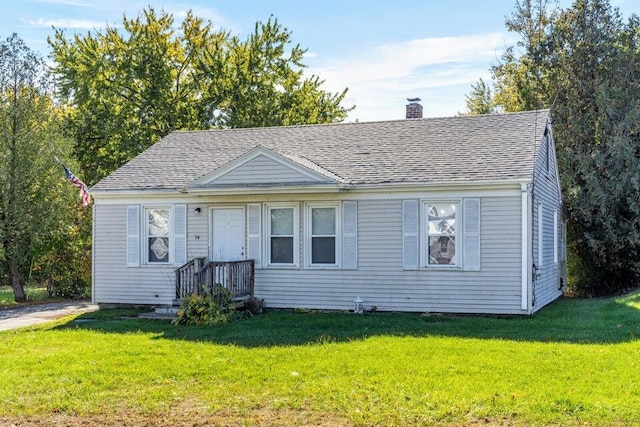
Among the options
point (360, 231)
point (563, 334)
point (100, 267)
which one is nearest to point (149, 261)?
point (100, 267)

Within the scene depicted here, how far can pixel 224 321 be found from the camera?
1244cm

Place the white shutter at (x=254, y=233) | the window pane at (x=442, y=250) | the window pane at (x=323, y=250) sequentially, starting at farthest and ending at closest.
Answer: the white shutter at (x=254, y=233) → the window pane at (x=323, y=250) → the window pane at (x=442, y=250)

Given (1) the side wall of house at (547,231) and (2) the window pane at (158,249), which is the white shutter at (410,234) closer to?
(1) the side wall of house at (547,231)

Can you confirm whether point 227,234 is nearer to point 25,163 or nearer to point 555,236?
point 25,163

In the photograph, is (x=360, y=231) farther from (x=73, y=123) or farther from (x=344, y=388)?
(x=73, y=123)

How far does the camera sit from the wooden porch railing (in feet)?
44.1

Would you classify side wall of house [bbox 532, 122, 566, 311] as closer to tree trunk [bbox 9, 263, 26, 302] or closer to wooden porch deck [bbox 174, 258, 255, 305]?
wooden porch deck [bbox 174, 258, 255, 305]

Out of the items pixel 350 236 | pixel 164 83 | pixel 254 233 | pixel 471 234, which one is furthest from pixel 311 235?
pixel 164 83

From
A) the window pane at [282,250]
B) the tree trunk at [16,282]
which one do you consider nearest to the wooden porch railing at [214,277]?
the window pane at [282,250]

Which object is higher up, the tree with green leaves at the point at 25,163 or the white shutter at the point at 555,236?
the tree with green leaves at the point at 25,163

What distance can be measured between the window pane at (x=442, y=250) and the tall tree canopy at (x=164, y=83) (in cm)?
1489

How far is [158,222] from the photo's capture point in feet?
51.3

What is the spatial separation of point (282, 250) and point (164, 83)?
1458 cm

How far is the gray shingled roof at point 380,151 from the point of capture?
543 inches
